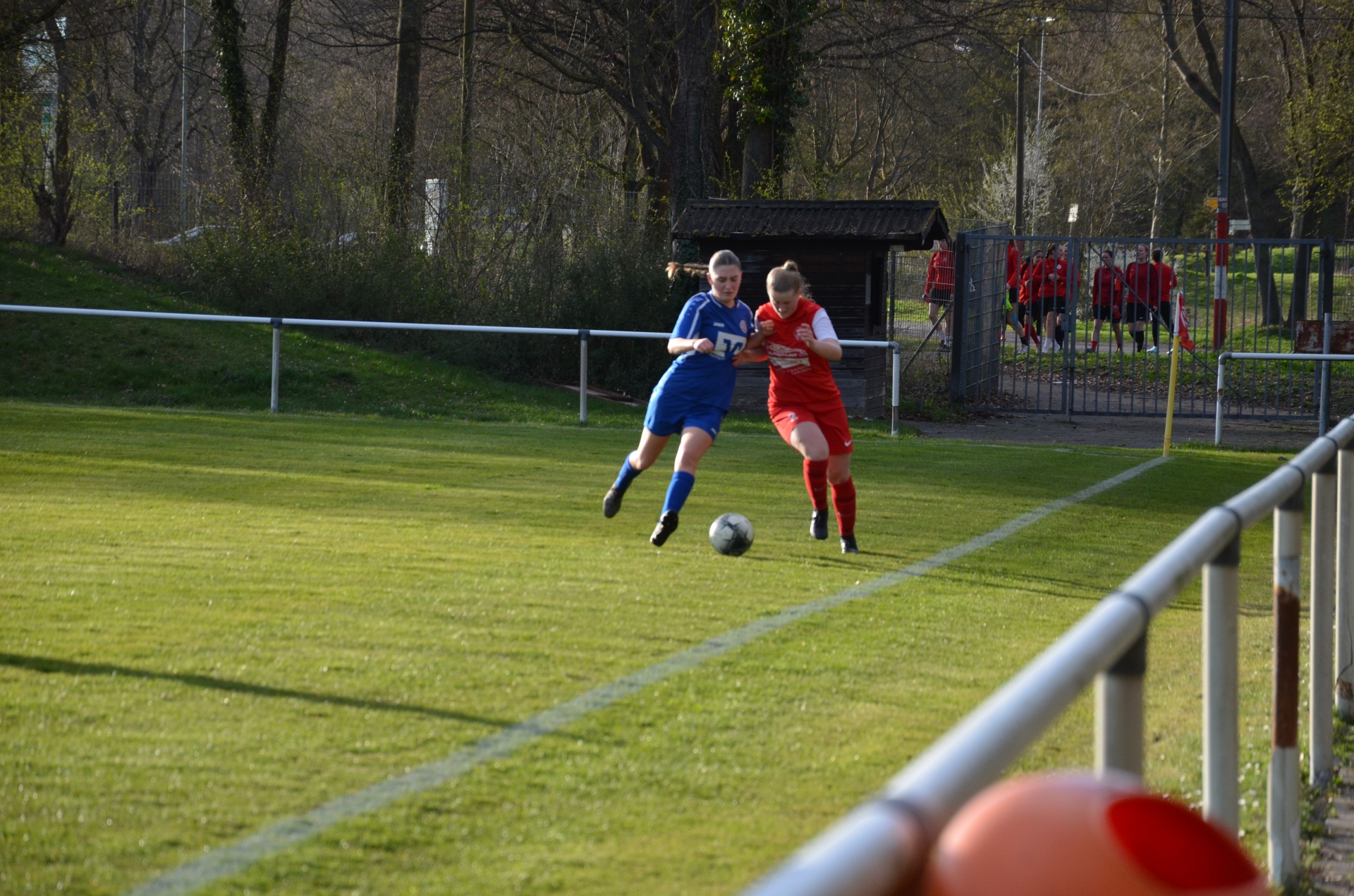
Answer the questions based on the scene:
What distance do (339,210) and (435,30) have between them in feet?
18.3

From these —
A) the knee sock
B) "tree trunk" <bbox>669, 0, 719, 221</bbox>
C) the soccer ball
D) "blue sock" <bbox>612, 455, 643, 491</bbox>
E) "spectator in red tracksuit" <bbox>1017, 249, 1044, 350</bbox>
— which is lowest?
the soccer ball

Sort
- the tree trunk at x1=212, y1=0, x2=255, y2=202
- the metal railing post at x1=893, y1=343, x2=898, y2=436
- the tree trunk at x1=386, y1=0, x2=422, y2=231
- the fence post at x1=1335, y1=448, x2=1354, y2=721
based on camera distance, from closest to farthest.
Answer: the fence post at x1=1335, y1=448, x2=1354, y2=721 < the metal railing post at x1=893, y1=343, x2=898, y2=436 < the tree trunk at x1=386, y1=0, x2=422, y2=231 < the tree trunk at x1=212, y1=0, x2=255, y2=202

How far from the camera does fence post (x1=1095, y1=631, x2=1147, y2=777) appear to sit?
7.59 ft

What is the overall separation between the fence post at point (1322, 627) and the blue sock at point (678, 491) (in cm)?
458

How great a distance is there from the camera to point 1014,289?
2702 cm

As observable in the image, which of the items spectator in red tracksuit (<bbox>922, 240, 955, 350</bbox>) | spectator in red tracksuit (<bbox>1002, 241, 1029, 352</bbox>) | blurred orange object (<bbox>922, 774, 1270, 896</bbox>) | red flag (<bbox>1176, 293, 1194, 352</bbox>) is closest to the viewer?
blurred orange object (<bbox>922, 774, 1270, 896</bbox>)

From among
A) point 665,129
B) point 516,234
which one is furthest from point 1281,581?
point 665,129

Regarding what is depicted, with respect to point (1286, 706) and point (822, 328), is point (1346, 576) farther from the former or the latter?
point (822, 328)

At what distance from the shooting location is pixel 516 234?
2353 cm

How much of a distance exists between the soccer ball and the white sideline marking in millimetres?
1026

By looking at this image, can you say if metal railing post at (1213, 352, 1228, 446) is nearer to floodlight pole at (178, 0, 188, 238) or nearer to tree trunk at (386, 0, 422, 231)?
tree trunk at (386, 0, 422, 231)

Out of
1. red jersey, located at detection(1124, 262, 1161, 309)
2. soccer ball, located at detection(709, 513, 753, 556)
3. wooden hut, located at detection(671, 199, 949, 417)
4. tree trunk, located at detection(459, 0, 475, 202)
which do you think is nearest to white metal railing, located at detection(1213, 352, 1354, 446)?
wooden hut, located at detection(671, 199, 949, 417)

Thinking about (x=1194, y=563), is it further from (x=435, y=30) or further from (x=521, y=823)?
(x=435, y=30)

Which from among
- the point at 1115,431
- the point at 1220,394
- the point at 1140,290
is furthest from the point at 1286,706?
the point at 1140,290
